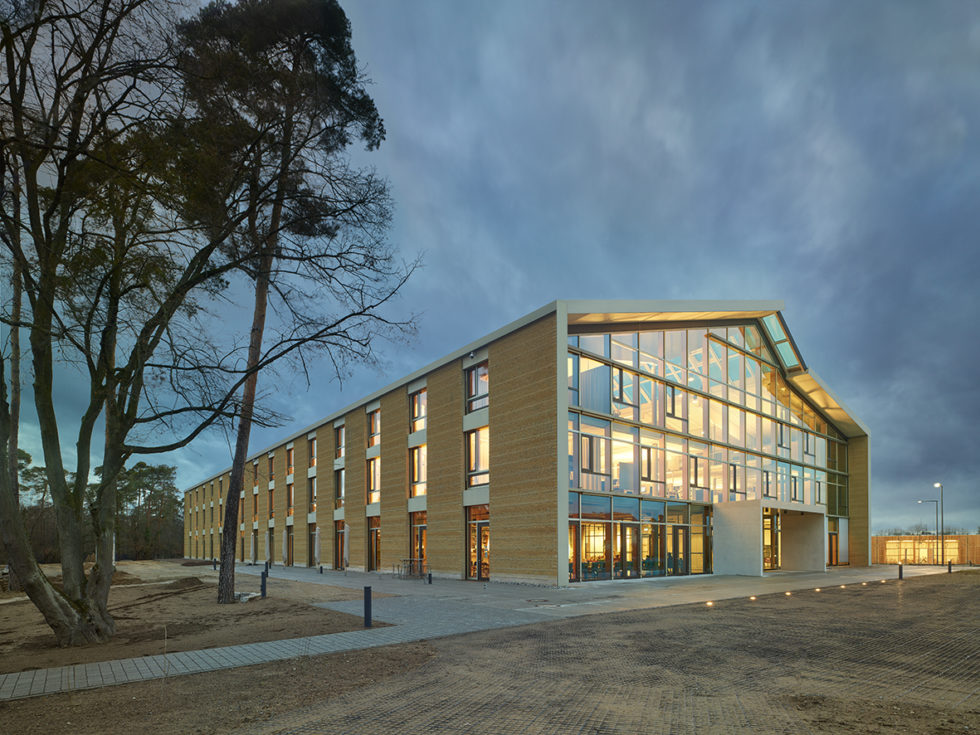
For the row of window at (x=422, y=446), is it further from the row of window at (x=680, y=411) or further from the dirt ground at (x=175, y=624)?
the row of window at (x=680, y=411)

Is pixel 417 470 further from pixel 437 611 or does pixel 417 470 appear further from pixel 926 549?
pixel 926 549

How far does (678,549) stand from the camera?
26.3 meters

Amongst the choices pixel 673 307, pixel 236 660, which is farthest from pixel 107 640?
pixel 673 307

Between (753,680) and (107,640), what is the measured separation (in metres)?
10.1

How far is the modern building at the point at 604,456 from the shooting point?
2238cm

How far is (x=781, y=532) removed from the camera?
33750mm

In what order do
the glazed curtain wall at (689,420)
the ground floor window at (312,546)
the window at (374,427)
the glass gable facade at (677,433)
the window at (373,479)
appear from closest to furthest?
the glass gable facade at (677,433) < the glazed curtain wall at (689,420) < the window at (373,479) < the window at (374,427) < the ground floor window at (312,546)

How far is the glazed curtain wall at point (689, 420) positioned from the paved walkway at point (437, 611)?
3.87m

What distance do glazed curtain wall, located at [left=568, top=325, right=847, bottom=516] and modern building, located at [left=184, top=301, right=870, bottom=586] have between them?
8 centimetres

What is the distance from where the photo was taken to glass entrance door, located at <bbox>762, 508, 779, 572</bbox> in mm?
31859

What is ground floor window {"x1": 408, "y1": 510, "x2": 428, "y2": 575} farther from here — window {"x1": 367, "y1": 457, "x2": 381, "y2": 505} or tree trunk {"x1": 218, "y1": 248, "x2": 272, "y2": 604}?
tree trunk {"x1": 218, "y1": 248, "x2": 272, "y2": 604}

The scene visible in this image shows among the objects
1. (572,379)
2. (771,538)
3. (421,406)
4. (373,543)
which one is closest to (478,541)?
(572,379)

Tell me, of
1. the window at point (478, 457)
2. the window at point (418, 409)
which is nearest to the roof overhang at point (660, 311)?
the window at point (478, 457)

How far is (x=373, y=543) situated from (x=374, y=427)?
19.7 feet
